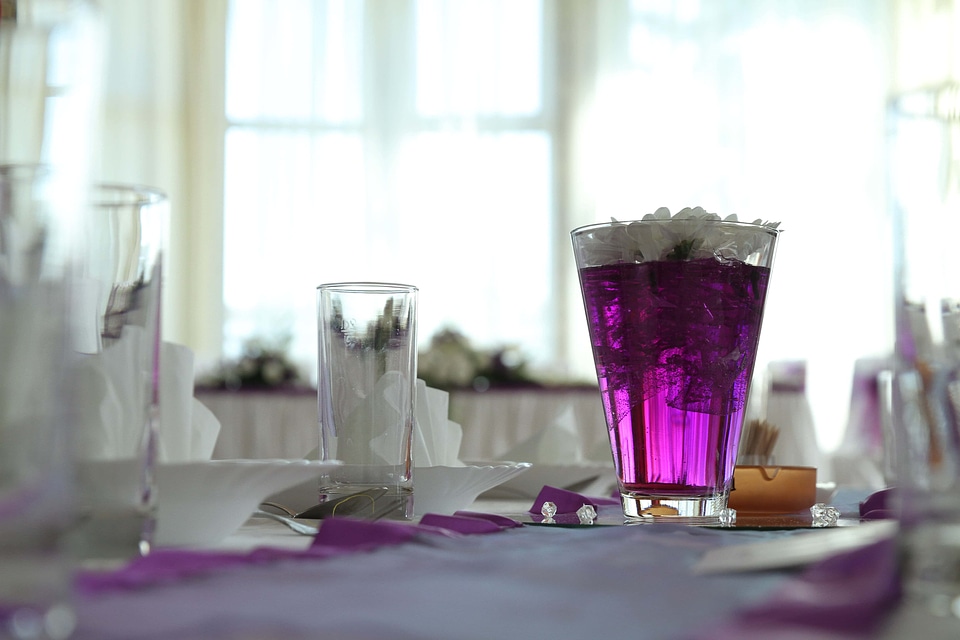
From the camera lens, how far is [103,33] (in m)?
0.30

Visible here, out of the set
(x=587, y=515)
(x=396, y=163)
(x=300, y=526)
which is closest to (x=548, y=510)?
(x=587, y=515)

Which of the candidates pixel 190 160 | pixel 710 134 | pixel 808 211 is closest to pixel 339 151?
pixel 190 160

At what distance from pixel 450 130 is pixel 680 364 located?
17.3ft

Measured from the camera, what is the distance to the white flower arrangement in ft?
1.81

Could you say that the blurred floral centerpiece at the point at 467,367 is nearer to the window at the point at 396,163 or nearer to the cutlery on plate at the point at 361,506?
the window at the point at 396,163

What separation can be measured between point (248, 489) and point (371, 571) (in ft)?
0.40

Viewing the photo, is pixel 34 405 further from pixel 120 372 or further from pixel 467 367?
pixel 467 367

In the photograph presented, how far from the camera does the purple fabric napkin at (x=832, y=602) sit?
9.5 inches

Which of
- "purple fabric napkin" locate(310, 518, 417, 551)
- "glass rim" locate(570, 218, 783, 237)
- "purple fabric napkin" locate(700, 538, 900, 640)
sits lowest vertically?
"purple fabric napkin" locate(310, 518, 417, 551)

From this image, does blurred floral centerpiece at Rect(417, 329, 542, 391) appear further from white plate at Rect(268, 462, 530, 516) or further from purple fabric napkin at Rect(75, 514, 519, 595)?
purple fabric napkin at Rect(75, 514, 519, 595)

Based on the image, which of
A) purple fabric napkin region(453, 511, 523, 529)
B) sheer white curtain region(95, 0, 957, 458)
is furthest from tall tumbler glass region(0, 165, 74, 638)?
sheer white curtain region(95, 0, 957, 458)

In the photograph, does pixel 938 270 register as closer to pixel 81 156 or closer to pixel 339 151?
pixel 81 156

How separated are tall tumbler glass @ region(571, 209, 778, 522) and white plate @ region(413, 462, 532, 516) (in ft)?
0.25

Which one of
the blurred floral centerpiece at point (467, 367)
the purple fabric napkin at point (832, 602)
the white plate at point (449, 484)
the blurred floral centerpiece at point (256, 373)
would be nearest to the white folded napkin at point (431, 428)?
the white plate at point (449, 484)
